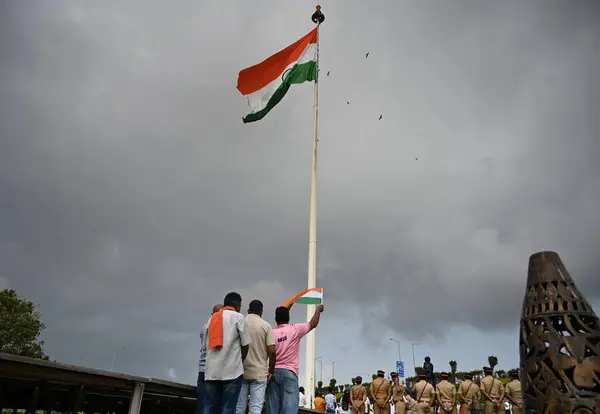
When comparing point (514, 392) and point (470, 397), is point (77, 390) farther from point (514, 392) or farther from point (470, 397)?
point (514, 392)

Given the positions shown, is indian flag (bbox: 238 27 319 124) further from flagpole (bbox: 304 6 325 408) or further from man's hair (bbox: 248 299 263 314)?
man's hair (bbox: 248 299 263 314)

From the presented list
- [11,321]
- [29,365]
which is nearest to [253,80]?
[29,365]

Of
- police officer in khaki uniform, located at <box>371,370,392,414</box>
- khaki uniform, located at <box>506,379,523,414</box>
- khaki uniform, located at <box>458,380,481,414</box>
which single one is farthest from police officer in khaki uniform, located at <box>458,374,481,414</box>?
police officer in khaki uniform, located at <box>371,370,392,414</box>

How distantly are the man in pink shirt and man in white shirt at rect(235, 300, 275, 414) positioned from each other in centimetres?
23

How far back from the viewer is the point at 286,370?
5.25m

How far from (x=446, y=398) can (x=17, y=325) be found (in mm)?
27270

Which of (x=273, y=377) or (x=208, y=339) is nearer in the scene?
(x=208, y=339)

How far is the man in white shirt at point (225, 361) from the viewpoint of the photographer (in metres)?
4.54

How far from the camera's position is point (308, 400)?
1063 centimetres

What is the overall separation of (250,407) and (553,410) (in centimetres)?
317

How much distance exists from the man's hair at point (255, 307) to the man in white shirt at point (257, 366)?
27cm

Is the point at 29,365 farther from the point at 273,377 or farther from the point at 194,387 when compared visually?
the point at 273,377

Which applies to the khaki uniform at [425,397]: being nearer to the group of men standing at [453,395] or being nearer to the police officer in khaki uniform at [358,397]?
the group of men standing at [453,395]

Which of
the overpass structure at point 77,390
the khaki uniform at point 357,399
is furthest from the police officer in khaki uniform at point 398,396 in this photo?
the overpass structure at point 77,390
